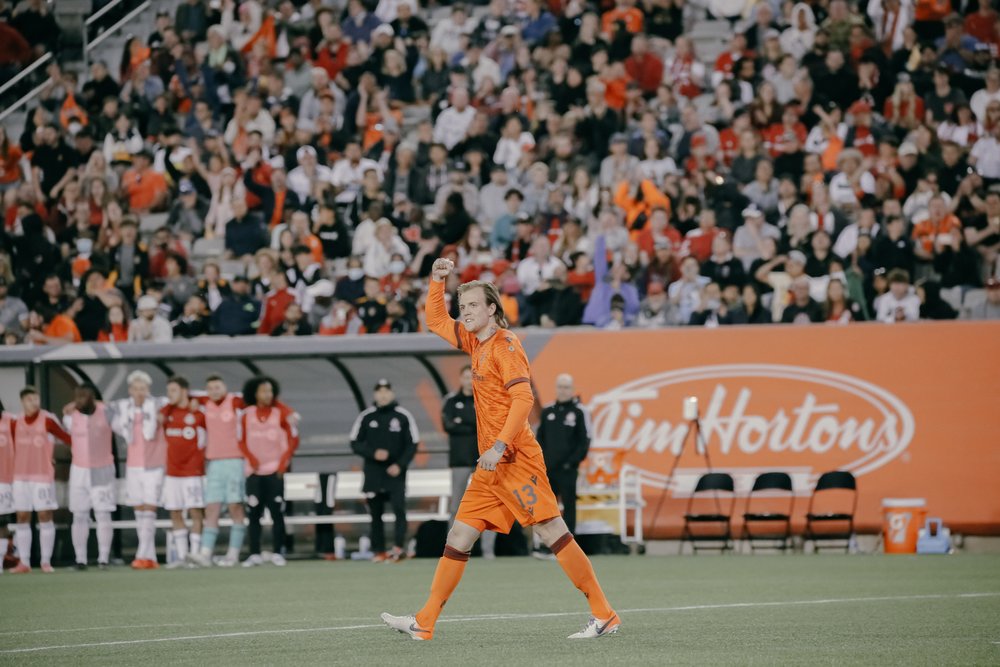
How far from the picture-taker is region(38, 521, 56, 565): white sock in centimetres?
1914

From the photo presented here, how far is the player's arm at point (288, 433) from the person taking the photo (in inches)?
751

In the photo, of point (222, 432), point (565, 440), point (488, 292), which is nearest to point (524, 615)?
point (488, 292)

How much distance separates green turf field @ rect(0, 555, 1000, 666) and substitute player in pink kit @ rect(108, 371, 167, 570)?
1.83 m

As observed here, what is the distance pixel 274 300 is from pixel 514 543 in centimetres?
484

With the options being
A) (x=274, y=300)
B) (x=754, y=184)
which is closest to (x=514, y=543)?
(x=274, y=300)

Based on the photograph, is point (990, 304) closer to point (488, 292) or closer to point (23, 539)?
point (488, 292)

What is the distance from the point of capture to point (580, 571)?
896 centimetres

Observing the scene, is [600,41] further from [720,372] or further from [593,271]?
[720,372]

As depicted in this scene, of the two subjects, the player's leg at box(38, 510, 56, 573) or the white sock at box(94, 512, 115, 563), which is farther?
the white sock at box(94, 512, 115, 563)

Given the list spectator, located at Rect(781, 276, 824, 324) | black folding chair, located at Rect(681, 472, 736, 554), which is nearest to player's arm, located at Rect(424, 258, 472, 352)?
black folding chair, located at Rect(681, 472, 736, 554)

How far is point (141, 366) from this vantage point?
2077 centimetres

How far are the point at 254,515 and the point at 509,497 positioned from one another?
10751 millimetres

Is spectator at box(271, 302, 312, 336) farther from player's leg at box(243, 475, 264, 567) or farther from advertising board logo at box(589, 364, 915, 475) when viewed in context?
advertising board logo at box(589, 364, 915, 475)

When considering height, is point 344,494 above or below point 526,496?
below
